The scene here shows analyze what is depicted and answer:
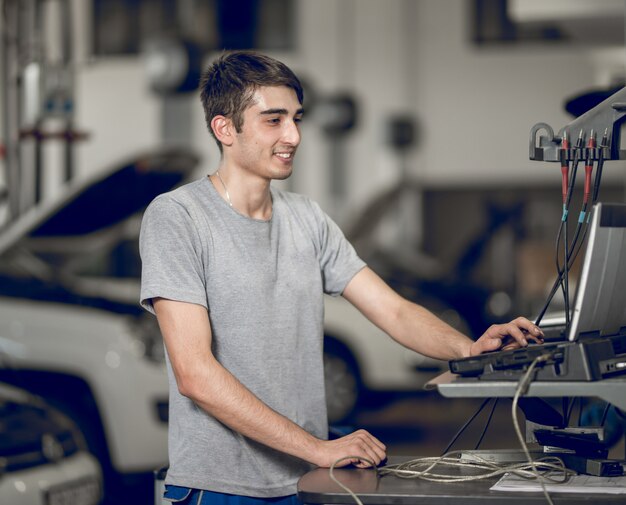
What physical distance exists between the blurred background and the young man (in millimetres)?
822

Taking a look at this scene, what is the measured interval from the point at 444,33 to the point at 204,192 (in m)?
15.1

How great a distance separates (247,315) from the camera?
263 centimetres

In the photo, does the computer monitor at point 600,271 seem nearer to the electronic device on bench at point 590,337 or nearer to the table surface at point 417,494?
the electronic device on bench at point 590,337

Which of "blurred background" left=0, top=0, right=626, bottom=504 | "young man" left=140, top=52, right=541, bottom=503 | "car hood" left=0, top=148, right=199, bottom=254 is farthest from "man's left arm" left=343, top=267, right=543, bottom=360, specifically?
"car hood" left=0, top=148, right=199, bottom=254

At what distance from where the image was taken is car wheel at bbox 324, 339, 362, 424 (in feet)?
27.6

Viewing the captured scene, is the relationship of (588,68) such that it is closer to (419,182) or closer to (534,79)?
(534,79)

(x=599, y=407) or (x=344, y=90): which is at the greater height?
(x=344, y=90)

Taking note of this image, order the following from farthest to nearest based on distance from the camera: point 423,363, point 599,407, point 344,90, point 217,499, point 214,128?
point 344,90, point 423,363, point 599,407, point 214,128, point 217,499

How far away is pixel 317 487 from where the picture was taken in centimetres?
220

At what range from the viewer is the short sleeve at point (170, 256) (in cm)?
249

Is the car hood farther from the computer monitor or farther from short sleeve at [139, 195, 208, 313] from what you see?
the computer monitor

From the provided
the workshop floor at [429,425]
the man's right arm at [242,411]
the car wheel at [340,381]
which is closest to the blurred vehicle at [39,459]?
the man's right arm at [242,411]

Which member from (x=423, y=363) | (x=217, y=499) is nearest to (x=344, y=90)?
(x=423, y=363)

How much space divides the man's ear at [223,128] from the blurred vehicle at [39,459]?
5.88 feet
